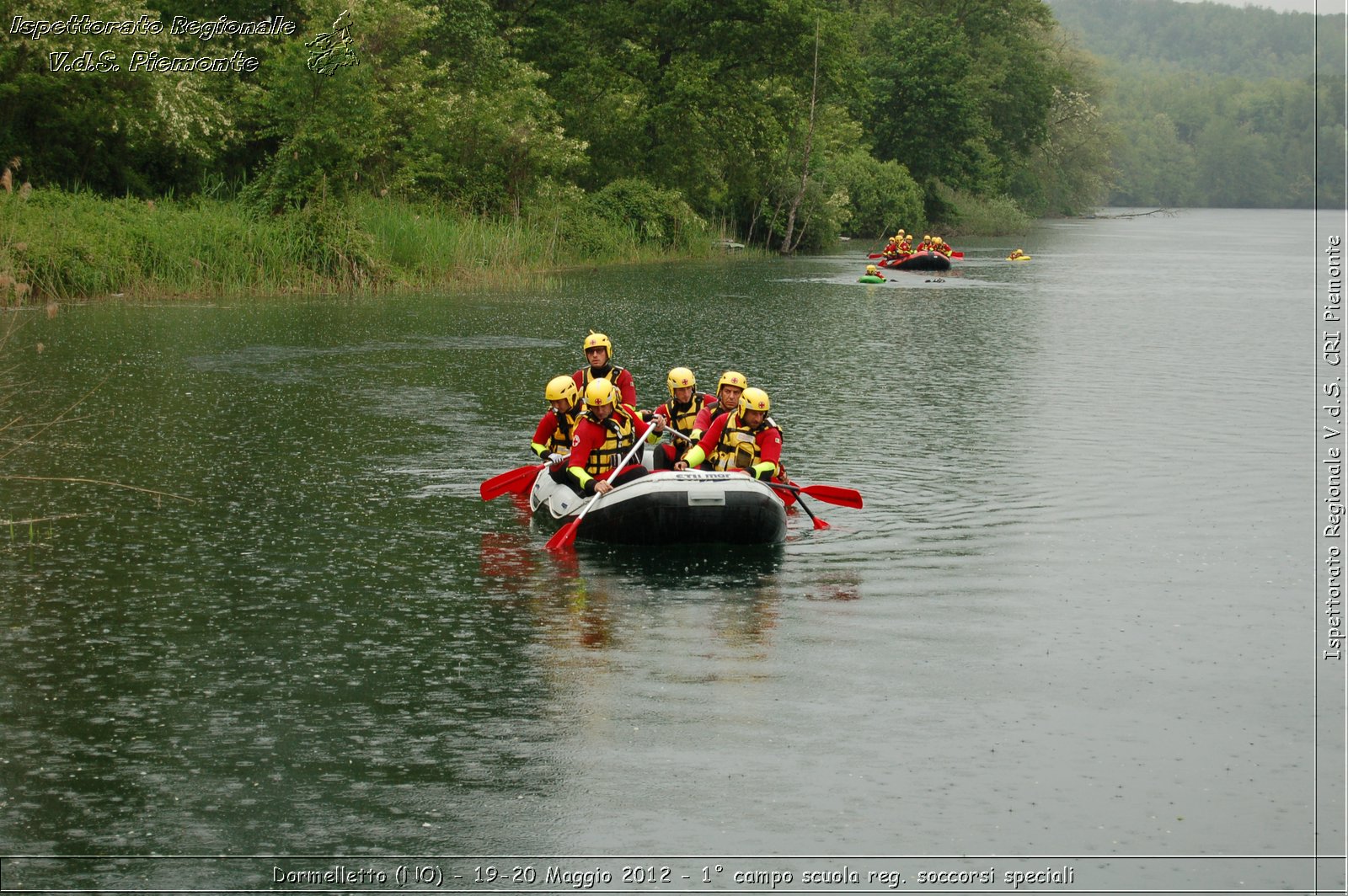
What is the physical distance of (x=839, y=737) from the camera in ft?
27.0

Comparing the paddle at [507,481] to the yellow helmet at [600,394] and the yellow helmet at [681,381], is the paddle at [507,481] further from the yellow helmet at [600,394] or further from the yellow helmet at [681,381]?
the yellow helmet at [681,381]

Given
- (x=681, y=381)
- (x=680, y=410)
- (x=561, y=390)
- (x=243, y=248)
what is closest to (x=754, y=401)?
(x=681, y=381)

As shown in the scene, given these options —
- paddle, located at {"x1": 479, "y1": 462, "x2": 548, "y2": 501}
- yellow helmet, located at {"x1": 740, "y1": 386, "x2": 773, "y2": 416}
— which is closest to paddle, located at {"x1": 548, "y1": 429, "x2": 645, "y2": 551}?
yellow helmet, located at {"x1": 740, "y1": 386, "x2": 773, "y2": 416}

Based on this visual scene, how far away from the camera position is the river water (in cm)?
702

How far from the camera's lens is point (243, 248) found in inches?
1235

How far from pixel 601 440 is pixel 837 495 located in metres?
2.06

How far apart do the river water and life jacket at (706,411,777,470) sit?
0.73 m

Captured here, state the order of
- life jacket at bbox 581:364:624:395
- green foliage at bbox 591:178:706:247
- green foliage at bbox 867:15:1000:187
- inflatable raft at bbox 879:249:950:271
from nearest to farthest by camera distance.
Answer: life jacket at bbox 581:364:624:395
inflatable raft at bbox 879:249:950:271
green foliage at bbox 591:178:706:247
green foliage at bbox 867:15:1000:187

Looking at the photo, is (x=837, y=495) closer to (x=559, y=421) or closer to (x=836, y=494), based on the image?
(x=836, y=494)

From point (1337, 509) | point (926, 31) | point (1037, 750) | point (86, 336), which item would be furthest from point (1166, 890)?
point (926, 31)

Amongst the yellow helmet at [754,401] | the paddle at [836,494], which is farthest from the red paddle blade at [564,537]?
the paddle at [836,494]

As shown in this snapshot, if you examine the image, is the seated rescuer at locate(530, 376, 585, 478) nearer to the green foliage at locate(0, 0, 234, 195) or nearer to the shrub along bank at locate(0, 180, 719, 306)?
the shrub along bank at locate(0, 180, 719, 306)

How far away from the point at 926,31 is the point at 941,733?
71955mm

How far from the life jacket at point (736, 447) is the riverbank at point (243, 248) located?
50.5ft
